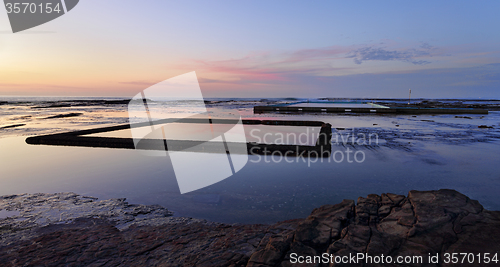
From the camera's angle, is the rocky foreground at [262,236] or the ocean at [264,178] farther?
the ocean at [264,178]

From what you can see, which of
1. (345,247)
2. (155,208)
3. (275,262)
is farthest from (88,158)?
(345,247)

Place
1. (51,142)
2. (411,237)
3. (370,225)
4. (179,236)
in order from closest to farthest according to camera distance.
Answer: (411,237)
(370,225)
(179,236)
(51,142)

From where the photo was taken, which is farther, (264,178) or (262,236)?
(264,178)

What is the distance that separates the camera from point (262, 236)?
2.70 meters

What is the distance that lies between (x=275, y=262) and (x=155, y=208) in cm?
223

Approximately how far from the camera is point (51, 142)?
28.8 ft

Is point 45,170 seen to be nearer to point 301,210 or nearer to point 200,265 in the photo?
point 200,265

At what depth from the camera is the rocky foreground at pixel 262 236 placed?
2.16 meters

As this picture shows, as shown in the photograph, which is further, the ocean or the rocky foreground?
the ocean

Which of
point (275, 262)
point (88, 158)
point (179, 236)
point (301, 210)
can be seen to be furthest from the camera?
point (88, 158)

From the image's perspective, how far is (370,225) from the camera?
256 centimetres

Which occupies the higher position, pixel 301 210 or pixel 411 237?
pixel 411 237

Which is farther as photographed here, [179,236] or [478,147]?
[478,147]

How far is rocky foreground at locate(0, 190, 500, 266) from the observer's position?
216cm
